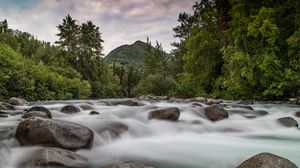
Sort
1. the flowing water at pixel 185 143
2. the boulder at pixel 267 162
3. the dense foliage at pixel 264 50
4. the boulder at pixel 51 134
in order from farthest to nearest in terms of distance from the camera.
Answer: the dense foliage at pixel 264 50, the flowing water at pixel 185 143, the boulder at pixel 51 134, the boulder at pixel 267 162

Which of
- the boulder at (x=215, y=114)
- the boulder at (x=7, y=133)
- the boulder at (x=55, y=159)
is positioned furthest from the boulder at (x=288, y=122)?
the boulder at (x=7, y=133)

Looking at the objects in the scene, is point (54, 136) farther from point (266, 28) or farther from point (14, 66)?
point (14, 66)

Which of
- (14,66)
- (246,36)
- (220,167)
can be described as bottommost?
(220,167)

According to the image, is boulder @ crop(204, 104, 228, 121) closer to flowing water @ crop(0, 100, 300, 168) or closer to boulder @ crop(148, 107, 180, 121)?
flowing water @ crop(0, 100, 300, 168)

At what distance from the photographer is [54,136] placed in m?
4.86

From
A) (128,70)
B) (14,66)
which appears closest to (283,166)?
(14,66)

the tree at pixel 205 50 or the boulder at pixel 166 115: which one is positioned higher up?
the tree at pixel 205 50

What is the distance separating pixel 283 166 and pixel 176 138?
3.52 meters

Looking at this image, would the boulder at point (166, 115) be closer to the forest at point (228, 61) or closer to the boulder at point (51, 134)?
the boulder at point (51, 134)

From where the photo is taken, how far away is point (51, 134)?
16.0ft

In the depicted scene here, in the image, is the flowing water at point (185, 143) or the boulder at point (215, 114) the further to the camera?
the boulder at point (215, 114)

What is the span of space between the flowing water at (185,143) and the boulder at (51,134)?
0.51ft

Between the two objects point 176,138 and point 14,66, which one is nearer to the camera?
point 176,138

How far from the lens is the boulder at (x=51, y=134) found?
4.85 meters
